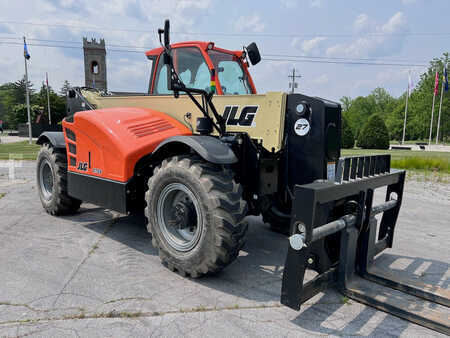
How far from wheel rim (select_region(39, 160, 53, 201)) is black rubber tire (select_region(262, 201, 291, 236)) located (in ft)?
12.2

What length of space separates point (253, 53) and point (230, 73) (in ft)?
1.59

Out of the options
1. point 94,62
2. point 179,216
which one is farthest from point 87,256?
point 94,62

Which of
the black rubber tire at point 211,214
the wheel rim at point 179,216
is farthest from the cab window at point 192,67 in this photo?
the wheel rim at point 179,216

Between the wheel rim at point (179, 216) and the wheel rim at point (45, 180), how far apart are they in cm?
322

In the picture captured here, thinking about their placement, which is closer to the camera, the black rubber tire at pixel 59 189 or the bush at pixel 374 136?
the black rubber tire at pixel 59 189

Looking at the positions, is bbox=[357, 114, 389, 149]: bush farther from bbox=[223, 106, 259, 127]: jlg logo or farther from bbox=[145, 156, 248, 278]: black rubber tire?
bbox=[145, 156, 248, 278]: black rubber tire

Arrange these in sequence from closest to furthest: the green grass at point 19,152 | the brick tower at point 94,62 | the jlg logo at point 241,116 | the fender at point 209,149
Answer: the fender at point 209,149 → the jlg logo at point 241,116 → the green grass at point 19,152 → the brick tower at point 94,62

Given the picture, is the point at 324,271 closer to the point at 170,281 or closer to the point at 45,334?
the point at 170,281

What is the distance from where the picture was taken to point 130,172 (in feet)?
13.0

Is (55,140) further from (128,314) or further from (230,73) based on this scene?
(128,314)

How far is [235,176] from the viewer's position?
3932mm

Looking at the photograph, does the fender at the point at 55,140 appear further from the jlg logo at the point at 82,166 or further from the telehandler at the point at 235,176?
the jlg logo at the point at 82,166

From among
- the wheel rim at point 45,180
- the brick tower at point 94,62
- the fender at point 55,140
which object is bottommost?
the wheel rim at point 45,180

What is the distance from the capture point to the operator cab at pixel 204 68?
430 centimetres
